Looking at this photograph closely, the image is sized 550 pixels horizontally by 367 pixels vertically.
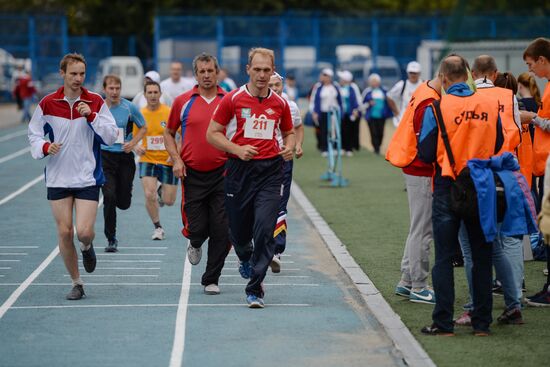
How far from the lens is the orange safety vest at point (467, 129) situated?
8203 mm

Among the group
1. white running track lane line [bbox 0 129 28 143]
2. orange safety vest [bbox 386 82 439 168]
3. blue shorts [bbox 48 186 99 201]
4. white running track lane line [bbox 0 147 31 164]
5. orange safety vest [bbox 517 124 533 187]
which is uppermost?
orange safety vest [bbox 386 82 439 168]

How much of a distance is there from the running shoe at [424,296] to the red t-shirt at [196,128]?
2.01 metres

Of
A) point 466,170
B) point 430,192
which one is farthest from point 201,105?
point 466,170

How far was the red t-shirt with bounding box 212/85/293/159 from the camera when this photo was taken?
372 inches

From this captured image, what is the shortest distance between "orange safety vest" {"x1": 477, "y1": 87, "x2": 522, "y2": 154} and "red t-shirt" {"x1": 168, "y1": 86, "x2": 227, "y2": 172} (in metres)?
2.63

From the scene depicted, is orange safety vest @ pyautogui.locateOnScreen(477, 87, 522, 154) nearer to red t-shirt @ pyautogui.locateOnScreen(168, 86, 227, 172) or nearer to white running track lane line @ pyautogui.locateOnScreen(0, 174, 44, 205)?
red t-shirt @ pyautogui.locateOnScreen(168, 86, 227, 172)

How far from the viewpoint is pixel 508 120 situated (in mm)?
8398

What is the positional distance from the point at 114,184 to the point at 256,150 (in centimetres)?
409

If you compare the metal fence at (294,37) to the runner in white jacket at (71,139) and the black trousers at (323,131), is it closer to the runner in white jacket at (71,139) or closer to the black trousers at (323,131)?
the black trousers at (323,131)

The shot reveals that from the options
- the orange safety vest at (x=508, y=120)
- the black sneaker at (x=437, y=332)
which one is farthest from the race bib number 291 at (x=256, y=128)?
the black sneaker at (x=437, y=332)

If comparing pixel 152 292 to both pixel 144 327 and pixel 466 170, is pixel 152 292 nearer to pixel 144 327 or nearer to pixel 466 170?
pixel 144 327

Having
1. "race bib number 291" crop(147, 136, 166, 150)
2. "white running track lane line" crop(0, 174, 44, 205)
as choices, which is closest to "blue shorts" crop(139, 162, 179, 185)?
"race bib number 291" crop(147, 136, 166, 150)

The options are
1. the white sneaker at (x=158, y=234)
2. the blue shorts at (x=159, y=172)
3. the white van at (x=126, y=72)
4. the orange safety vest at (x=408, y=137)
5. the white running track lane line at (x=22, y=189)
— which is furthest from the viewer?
the white van at (x=126, y=72)

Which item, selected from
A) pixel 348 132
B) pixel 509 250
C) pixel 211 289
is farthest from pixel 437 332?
pixel 348 132
